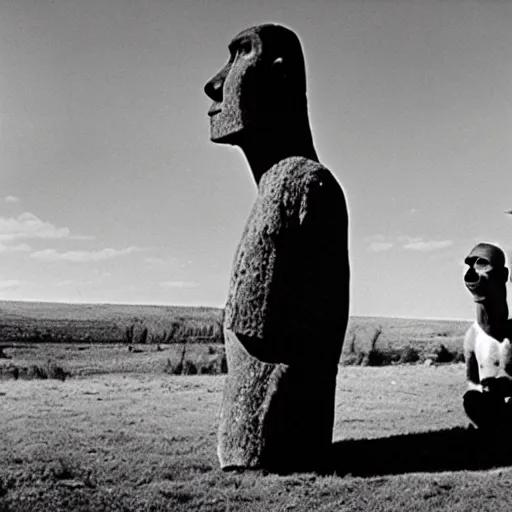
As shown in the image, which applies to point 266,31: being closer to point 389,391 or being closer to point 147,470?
point 147,470

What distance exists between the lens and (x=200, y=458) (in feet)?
21.0

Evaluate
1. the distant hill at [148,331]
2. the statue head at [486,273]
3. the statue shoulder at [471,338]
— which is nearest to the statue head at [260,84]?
the statue head at [486,273]

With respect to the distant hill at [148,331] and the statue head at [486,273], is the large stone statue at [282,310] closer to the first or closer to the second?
the statue head at [486,273]

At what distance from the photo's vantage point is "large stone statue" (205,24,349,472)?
5844 mm

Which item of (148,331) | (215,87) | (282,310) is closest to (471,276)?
(282,310)

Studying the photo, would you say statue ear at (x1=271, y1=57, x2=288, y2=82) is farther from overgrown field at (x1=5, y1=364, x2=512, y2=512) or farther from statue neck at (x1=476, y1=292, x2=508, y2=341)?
overgrown field at (x1=5, y1=364, x2=512, y2=512)

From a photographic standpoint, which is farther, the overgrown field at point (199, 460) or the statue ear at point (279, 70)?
the statue ear at point (279, 70)

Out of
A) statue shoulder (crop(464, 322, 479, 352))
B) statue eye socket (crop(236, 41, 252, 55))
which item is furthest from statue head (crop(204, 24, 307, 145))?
statue shoulder (crop(464, 322, 479, 352))

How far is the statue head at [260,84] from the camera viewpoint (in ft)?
20.9

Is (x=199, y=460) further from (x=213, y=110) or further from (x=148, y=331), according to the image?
(x=148, y=331)

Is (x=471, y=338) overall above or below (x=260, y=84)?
below

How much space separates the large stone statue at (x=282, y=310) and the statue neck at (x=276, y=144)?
6 centimetres

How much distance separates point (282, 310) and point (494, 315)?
8.29 feet

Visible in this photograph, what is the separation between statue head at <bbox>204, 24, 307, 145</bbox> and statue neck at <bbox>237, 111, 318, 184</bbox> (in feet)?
0.19
